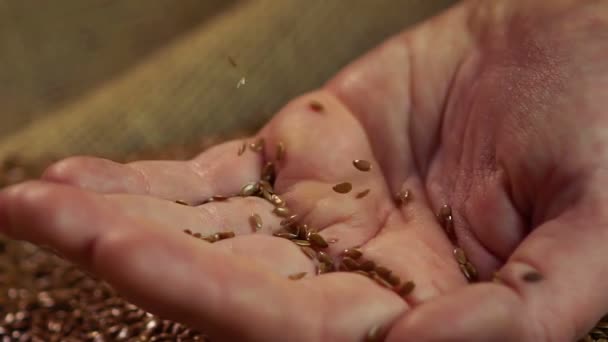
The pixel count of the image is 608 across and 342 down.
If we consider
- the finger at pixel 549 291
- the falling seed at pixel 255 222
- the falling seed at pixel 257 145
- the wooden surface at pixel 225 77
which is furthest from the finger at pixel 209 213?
the wooden surface at pixel 225 77

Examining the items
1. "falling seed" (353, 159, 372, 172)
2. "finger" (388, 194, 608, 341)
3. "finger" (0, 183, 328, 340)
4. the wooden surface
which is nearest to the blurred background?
the wooden surface

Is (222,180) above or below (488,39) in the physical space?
below

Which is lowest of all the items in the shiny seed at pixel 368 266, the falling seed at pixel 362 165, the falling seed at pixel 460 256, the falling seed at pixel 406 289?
the falling seed at pixel 460 256

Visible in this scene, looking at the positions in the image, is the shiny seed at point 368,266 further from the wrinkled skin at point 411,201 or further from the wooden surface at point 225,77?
the wooden surface at point 225,77

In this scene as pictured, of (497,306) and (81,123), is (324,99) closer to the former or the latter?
(497,306)

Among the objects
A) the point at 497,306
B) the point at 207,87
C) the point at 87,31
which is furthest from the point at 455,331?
the point at 87,31

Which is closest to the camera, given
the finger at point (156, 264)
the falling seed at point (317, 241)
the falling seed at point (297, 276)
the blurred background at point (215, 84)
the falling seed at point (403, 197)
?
the finger at point (156, 264)
